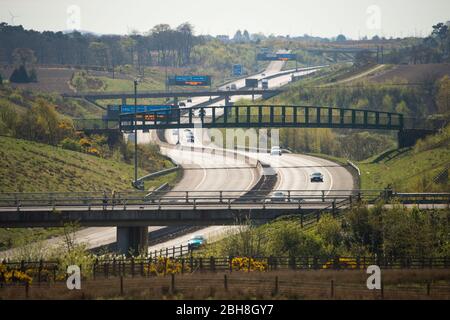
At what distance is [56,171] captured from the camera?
104m

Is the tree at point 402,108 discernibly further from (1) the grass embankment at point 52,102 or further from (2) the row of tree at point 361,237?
(2) the row of tree at point 361,237

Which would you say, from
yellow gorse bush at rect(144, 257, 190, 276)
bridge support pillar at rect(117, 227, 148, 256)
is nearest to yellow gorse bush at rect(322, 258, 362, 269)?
yellow gorse bush at rect(144, 257, 190, 276)

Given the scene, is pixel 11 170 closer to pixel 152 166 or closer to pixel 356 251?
pixel 152 166

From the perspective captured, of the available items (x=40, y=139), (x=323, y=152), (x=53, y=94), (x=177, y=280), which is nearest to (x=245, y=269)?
(x=177, y=280)

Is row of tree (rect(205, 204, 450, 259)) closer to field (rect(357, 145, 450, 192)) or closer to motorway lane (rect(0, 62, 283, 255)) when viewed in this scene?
motorway lane (rect(0, 62, 283, 255))

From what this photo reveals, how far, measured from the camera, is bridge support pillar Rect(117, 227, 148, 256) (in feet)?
217

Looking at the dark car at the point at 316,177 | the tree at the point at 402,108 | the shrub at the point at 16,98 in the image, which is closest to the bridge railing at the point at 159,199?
the dark car at the point at 316,177

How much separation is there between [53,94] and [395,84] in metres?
57.3

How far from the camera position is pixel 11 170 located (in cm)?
9950

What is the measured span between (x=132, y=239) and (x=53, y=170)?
38511 mm

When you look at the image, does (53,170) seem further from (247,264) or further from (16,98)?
(16,98)

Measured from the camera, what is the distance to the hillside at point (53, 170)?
97.6m

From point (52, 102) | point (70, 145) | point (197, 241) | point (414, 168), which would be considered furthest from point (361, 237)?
point (52, 102)

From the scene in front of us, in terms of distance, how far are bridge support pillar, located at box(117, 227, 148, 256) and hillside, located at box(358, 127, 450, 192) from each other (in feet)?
98.2
